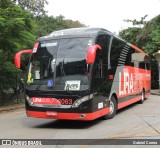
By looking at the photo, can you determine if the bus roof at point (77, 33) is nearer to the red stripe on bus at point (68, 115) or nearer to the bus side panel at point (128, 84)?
the bus side panel at point (128, 84)

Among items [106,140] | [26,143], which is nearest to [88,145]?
[106,140]

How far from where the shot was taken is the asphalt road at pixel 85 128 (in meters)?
10.1

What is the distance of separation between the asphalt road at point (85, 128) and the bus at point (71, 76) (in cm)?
44

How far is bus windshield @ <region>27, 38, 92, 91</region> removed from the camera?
11344mm

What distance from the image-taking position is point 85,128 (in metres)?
11.6

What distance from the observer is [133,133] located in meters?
10.3

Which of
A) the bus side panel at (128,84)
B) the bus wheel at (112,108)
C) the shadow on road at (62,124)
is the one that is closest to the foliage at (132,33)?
the bus side panel at (128,84)

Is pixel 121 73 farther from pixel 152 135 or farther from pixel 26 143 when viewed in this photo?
pixel 26 143

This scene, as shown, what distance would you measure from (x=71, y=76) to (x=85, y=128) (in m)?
1.80

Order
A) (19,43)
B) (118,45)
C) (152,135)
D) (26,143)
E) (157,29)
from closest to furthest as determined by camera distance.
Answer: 1. (26,143)
2. (152,135)
3. (118,45)
4. (19,43)
5. (157,29)

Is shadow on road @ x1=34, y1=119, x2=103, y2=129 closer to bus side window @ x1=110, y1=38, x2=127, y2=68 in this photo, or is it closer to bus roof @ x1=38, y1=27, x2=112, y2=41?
bus side window @ x1=110, y1=38, x2=127, y2=68

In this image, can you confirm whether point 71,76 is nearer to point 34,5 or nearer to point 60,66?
point 60,66

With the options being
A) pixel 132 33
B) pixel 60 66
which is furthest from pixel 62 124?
pixel 132 33

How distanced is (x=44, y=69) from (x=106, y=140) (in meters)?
3.73
